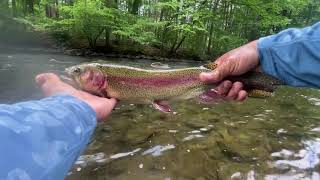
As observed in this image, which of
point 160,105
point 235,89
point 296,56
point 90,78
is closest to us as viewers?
point 296,56

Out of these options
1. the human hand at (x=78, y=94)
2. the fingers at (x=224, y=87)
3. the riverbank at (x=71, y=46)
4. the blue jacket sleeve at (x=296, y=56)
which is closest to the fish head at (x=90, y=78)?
the human hand at (x=78, y=94)

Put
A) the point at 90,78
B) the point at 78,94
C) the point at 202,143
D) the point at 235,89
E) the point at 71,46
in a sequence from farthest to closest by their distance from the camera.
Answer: the point at 71,46 → the point at 202,143 → the point at 235,89 → the point at 90,78 → the point at 78,94

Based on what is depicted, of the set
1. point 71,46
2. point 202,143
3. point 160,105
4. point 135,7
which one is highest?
point 135,7

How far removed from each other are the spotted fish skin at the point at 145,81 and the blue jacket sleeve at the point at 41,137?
1546 millimetres

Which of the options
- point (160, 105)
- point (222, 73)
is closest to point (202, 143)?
point (160, 105)

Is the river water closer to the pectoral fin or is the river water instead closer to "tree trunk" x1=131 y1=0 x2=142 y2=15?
the pectoral fin

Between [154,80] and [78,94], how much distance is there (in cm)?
91

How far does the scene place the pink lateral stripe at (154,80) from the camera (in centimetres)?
328

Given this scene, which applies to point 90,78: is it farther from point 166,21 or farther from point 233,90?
point 166,21

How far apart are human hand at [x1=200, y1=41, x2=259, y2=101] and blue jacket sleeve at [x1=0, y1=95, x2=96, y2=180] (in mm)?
1790

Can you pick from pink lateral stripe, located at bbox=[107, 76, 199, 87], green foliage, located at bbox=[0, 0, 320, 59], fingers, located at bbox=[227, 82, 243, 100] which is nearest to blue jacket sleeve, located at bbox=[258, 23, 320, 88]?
fingers, located at bbox=[227, 82, 243, 100]

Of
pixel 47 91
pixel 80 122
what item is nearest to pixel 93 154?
pixel 47 91

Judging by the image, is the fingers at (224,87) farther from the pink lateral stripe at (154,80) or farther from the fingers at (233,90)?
the pink lateral stripe at (154,80)

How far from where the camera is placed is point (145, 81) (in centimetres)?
330
